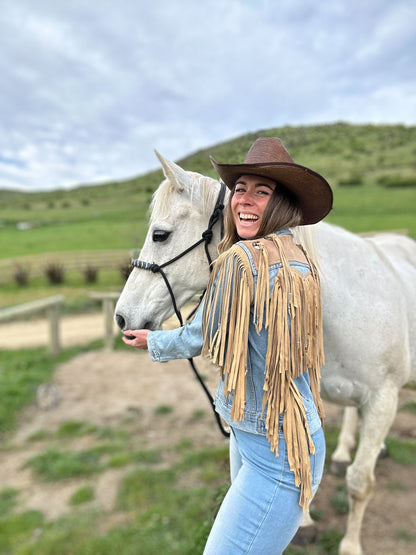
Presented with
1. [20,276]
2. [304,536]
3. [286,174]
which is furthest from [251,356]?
[20,276]

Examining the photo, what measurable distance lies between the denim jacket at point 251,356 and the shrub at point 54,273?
530 inches

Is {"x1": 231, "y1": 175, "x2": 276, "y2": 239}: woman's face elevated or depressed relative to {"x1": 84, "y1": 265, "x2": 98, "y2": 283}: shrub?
elevated

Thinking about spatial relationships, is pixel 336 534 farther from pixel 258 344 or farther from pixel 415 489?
pixel 258 344

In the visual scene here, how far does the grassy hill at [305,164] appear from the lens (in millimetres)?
2713

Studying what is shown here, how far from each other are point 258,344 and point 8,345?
8.14 meters

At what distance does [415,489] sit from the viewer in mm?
3350

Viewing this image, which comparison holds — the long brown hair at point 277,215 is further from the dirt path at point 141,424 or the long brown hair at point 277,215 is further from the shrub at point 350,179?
the shrub at point 350,179

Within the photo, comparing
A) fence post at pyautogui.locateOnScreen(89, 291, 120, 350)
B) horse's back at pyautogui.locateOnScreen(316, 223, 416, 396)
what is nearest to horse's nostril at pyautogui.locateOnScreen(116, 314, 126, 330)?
horse's back at pyautogui.locateOnScreen(316, 223, 416, 396)

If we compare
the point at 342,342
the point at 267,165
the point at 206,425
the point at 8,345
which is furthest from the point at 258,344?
the point at 8,345

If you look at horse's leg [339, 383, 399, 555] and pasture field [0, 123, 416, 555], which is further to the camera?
pasture field [0, 123, 416, 555]

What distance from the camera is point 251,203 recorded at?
141cm

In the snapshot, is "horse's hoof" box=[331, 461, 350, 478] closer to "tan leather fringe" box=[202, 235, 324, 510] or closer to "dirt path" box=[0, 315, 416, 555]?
"dirt path" box=[0, 315, 416, 555]

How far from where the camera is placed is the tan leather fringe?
4.01 feet

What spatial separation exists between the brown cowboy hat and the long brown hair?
3cm
